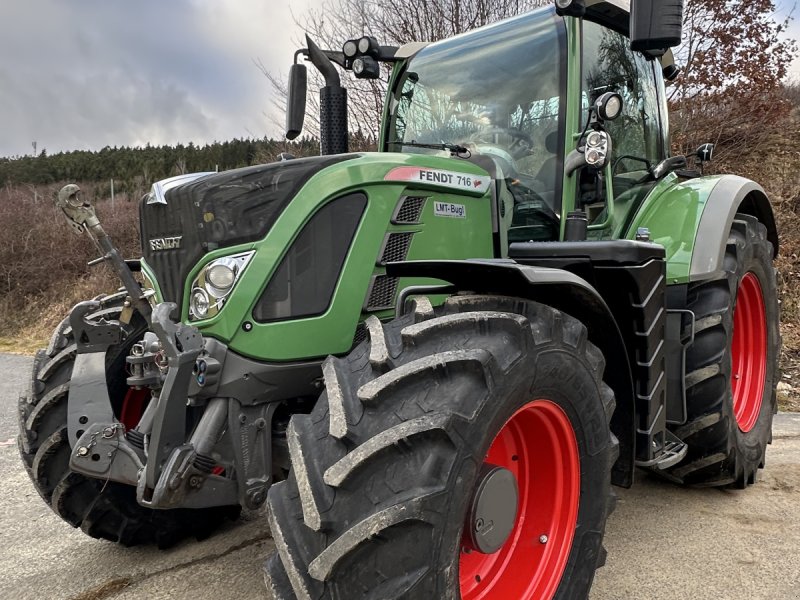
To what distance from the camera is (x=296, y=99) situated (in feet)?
11.1

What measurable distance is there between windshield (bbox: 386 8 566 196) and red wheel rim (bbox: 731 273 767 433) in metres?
1.63

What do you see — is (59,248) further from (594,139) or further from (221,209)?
(594,139)

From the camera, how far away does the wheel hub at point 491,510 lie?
5.80 feet

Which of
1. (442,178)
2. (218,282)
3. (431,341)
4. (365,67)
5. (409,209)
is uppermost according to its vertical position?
(365,67)

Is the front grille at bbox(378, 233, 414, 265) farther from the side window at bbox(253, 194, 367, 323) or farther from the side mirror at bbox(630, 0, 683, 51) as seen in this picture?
the side mirror at bbox(630, 0, 683, 51)

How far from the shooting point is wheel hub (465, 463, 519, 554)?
1.77 m

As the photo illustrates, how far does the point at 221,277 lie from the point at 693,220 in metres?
2.27

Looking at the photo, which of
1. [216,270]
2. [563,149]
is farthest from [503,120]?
[216,270]

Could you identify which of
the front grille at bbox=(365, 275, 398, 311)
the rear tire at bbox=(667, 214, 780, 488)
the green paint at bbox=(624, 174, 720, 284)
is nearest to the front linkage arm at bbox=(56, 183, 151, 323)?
the front grille at bbox=(365, 275, 398, 311)

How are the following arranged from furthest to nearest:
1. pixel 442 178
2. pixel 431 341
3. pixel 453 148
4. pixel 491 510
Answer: pixel 453 148
pixel 442 178
pixel 491 510
pixel 431 341

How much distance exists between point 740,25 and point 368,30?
5.56 m

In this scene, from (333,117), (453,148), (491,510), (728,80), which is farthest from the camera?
(728,80)

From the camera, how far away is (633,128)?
11.1 feet

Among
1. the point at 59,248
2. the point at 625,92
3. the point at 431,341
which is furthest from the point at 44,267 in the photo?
the point at 431,341
